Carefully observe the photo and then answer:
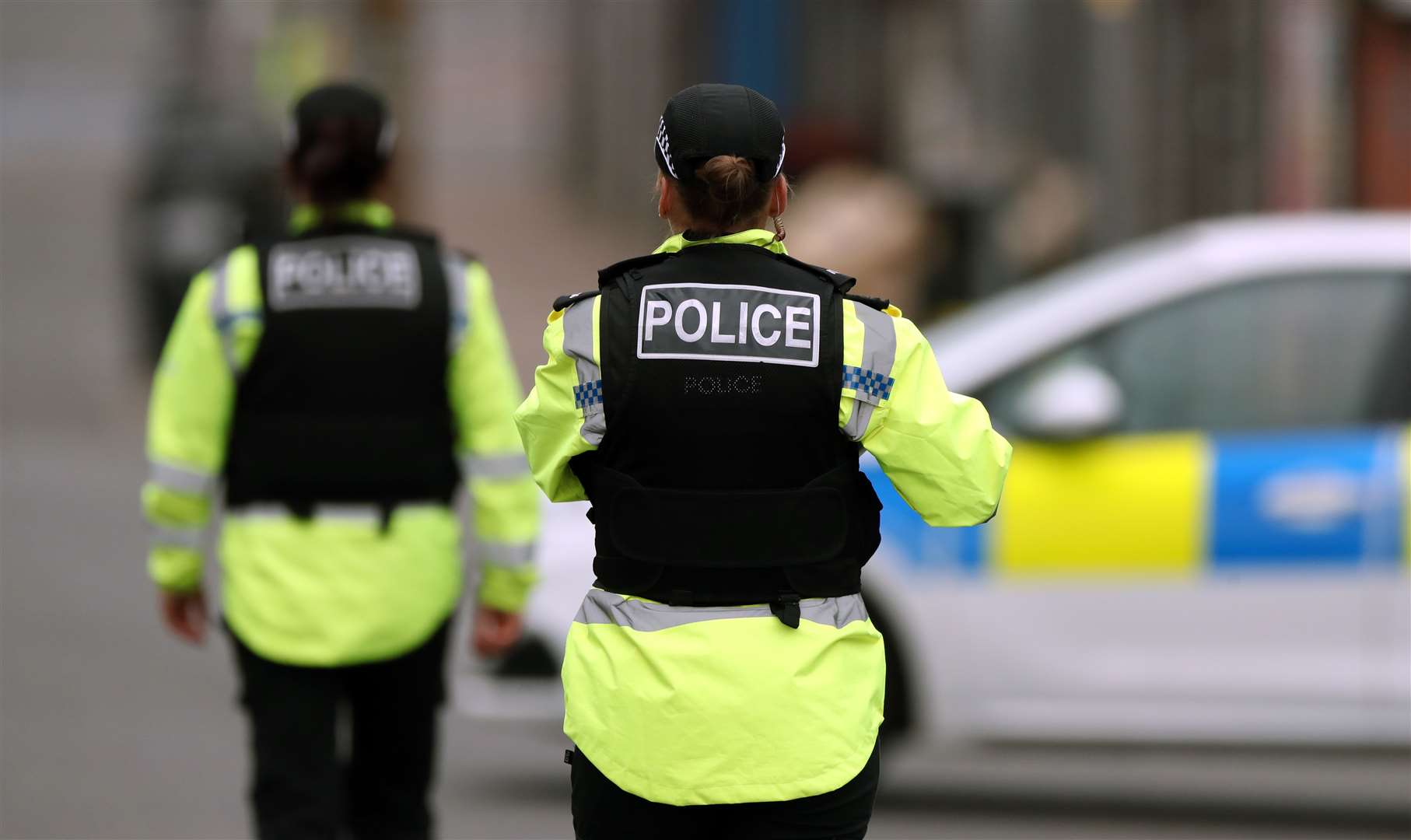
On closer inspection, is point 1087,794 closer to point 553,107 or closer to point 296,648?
point 296,648

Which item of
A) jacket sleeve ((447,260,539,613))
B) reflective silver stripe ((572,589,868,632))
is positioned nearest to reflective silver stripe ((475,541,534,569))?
jacket sleeve ((447,260,539,613))

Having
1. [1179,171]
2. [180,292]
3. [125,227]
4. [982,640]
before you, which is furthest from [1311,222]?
[125,227]

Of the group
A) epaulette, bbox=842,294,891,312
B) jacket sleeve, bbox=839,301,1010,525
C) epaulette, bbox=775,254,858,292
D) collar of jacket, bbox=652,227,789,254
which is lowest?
jacket sleeve, bbox=839,301,1010,525

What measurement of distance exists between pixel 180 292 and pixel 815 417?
13946mm

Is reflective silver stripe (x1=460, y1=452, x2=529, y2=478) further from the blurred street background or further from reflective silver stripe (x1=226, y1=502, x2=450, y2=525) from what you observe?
the blurred street background

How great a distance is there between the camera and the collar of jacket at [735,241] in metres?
3.02

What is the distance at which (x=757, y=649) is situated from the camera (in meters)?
2.99

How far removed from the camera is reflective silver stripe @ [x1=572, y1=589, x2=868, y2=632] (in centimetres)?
301

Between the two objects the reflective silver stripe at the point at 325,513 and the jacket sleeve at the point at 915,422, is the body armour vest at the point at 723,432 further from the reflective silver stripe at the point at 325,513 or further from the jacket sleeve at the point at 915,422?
the reflective silver stripe at the point at 325,513

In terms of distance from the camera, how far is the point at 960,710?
243 inches

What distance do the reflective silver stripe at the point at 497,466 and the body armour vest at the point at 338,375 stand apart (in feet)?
0.33

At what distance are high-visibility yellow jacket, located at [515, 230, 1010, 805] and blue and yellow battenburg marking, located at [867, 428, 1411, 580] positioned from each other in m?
3.00

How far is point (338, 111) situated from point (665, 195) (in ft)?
4.11

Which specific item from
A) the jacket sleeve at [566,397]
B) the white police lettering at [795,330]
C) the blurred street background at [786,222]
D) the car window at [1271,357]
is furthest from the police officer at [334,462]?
the car window at [1271,357]
